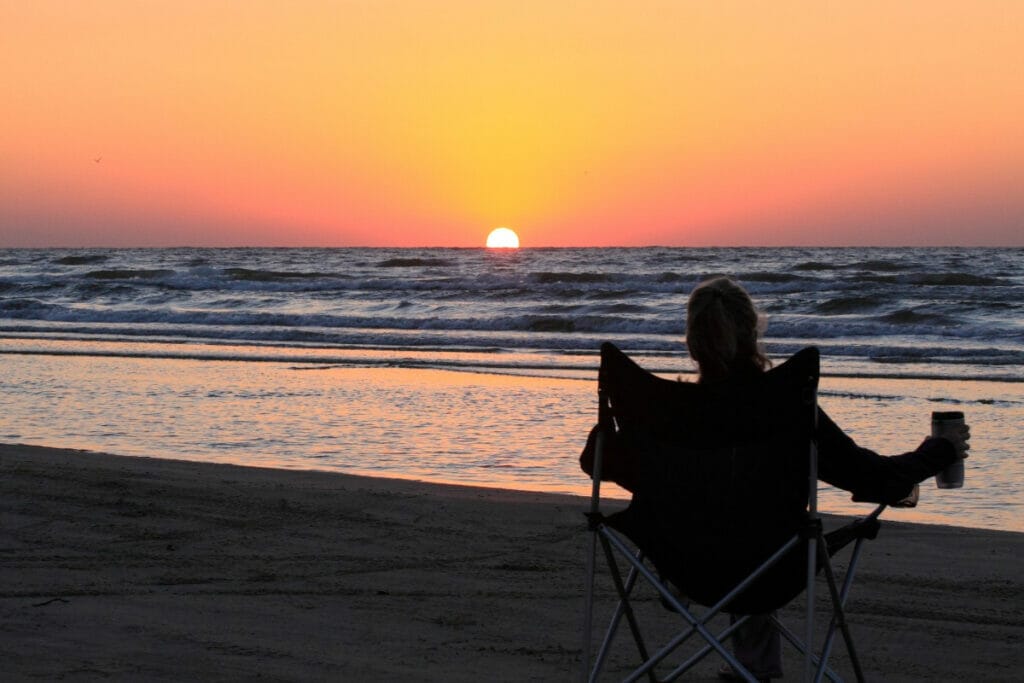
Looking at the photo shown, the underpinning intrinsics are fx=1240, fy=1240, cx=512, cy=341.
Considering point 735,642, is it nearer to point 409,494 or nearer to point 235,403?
point 409,494

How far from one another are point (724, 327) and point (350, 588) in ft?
6.21

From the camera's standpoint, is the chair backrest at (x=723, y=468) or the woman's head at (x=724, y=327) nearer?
the chair backrest at (x=723, y=468)

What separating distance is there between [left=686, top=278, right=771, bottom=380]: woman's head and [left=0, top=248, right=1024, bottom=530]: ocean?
11.0ft

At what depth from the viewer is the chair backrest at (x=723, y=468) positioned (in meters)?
2.81

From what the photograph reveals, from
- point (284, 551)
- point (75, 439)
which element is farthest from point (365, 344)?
point (284, 551)

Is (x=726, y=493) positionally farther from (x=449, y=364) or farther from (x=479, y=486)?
(x=449, y=364)

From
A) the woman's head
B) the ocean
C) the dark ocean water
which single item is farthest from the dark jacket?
the dark ocean water

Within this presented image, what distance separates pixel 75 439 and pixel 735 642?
623 centimetres

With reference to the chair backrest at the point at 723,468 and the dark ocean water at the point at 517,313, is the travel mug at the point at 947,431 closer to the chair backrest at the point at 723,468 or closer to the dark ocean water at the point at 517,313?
the chair backrest at the point at 723,468

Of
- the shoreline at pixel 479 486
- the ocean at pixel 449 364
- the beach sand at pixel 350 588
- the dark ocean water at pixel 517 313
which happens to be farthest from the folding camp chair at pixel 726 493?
the dark ocean water at pixel 517 313

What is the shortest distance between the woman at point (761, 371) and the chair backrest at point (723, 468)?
0.11m

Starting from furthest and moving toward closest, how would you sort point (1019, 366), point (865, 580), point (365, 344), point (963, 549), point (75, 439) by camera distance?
point (365, 344), point (1019, 366), point (75, 439), point (963, 549), point (865, 580)

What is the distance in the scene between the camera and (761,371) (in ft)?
9.96

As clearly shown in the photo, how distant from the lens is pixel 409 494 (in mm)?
5996
